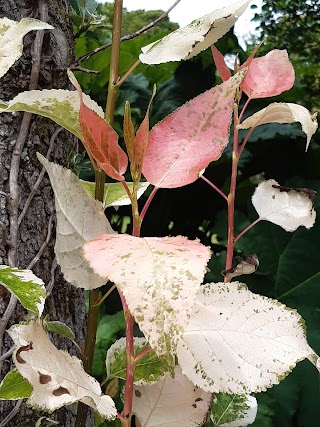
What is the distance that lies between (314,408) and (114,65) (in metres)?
1.02

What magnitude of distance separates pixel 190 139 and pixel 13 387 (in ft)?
0.86

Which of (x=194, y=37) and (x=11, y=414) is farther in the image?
(x=11, y=414)

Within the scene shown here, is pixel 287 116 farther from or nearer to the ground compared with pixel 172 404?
farther from the ground

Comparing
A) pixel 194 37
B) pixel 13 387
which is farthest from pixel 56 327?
pixel 194 37

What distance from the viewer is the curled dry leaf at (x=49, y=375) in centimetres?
38

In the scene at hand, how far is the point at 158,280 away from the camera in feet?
1.13

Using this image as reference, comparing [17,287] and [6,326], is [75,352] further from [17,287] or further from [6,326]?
[17,287]

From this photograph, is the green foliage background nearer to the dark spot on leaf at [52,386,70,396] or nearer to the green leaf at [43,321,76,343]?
the green leaf at [43,321,76,343]

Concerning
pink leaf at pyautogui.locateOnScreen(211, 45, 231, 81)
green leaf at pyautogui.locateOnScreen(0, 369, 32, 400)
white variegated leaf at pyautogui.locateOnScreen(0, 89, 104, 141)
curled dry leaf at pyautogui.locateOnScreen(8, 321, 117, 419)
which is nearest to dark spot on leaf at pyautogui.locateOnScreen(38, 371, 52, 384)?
curled dry leaf at pyautogui.locateOnScreen(8, 321, 117, 419)

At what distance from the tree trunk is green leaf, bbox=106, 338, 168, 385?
0.14 meters

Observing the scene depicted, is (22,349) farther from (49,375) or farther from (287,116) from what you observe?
(287,116)

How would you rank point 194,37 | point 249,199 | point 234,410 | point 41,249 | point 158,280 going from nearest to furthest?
1. point 158,280
2. point 194,37
3. point 234,410
4. point 41,249
5. point 249,199

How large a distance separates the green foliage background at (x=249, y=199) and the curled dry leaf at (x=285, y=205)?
0.61 metres

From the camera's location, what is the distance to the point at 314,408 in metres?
1.28
